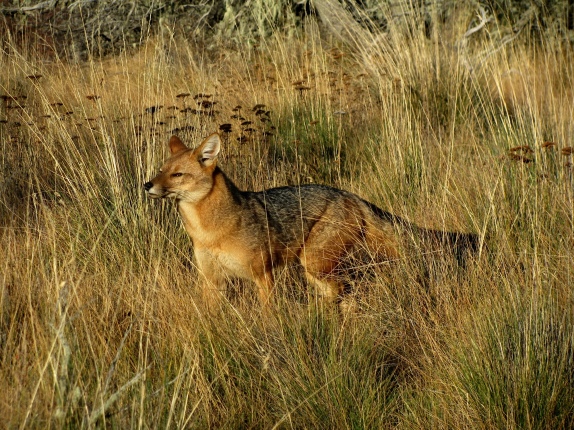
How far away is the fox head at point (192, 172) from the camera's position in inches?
202

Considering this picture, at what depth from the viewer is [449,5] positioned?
11.5m

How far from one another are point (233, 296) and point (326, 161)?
2.22 metres

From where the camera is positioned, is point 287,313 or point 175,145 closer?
point 287,313

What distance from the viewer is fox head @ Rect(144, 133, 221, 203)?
16.8 ft

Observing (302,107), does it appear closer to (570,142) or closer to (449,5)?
(570,142)

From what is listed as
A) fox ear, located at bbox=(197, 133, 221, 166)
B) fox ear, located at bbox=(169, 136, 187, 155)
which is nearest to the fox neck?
fox ear, located at bbox=(197, 133, 221, 166)

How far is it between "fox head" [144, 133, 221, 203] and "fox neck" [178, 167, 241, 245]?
48 millimetres

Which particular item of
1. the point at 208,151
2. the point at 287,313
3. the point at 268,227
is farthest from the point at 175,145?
the point at 287,313

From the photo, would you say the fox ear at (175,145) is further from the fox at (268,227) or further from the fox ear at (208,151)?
the fox ear at (208,151)

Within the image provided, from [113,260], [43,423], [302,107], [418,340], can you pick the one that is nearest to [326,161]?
[302,107]

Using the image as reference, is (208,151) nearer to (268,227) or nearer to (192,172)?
(192,172)

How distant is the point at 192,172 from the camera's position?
5.21 m

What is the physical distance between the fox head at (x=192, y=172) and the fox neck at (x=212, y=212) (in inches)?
1.9

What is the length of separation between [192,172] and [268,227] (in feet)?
2.08
